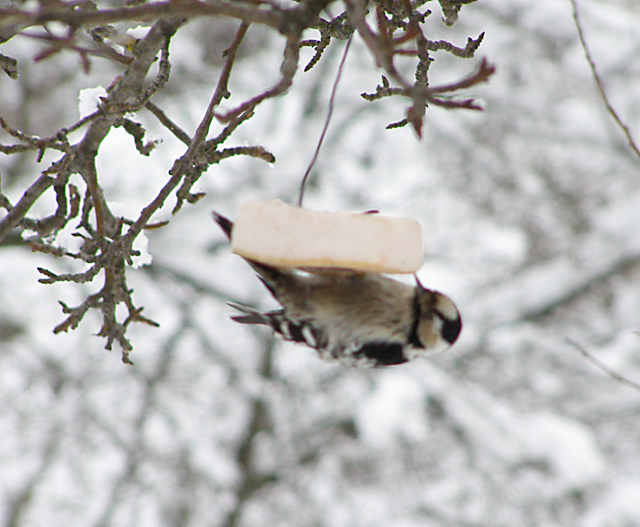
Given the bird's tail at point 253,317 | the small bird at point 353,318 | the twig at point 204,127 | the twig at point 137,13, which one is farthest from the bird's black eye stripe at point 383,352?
the twig at point 137,13

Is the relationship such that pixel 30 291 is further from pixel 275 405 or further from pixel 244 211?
pixel 244 211

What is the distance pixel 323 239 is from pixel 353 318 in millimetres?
450

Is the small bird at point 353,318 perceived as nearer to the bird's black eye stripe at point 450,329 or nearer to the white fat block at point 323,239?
the bird's black eye stripe at point 450,329

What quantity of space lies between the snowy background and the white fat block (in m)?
4.55

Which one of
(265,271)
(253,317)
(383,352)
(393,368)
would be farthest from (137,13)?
A: (393,368)

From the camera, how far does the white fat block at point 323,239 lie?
1.33m

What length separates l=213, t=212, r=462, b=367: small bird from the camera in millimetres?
1706

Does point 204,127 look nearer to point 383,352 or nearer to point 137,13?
point 137,13

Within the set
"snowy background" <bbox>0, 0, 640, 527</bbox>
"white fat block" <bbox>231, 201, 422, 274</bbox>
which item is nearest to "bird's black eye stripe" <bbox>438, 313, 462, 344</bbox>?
"white fat block" <bbox>231, 201, 422, 274</bbox>

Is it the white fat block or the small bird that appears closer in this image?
the white fat block

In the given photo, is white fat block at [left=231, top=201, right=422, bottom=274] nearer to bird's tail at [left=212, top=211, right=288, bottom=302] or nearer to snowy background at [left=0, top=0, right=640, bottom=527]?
bird's tail at [left=212, top=211, right=288, bottom=302]

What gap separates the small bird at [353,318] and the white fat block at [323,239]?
0.28 metres

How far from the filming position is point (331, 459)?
7.12 meters

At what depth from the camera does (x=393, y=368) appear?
6.48m
